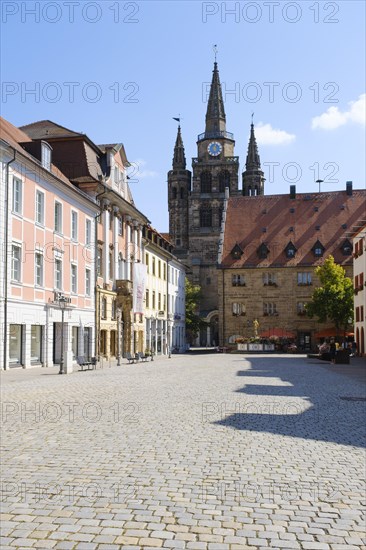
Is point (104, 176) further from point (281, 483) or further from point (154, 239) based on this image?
point (281, 483)

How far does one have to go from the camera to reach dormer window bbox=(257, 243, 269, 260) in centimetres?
7156

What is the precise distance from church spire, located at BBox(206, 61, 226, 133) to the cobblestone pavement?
92.4 meters

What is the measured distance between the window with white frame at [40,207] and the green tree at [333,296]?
35694 millimetres

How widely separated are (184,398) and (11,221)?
15.9 m

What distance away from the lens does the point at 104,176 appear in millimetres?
43156

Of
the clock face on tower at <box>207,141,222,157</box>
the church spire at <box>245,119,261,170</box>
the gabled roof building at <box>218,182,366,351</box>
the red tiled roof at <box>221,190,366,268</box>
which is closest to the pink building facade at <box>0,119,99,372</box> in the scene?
the gabled roof building at <box>218,182,366,351</box>

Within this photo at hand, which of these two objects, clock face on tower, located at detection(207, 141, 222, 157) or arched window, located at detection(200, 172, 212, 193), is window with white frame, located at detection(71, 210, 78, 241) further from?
clock face on tower, located at detection(207, 141, 222, 157)

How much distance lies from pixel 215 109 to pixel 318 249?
137 ft

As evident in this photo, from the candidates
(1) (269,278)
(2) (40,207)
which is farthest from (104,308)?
(1) (269,278)

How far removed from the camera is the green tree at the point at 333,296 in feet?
200

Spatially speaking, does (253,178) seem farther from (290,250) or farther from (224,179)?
(290,250)

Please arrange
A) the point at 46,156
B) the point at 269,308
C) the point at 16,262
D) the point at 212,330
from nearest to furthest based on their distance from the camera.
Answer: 1. the point at 16,262
2. the point at 46,156
3. the point at 269,308
4. the point at 212,330

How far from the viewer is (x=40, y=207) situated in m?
32.6

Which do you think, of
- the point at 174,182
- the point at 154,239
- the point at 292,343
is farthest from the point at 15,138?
the point at 174,182
